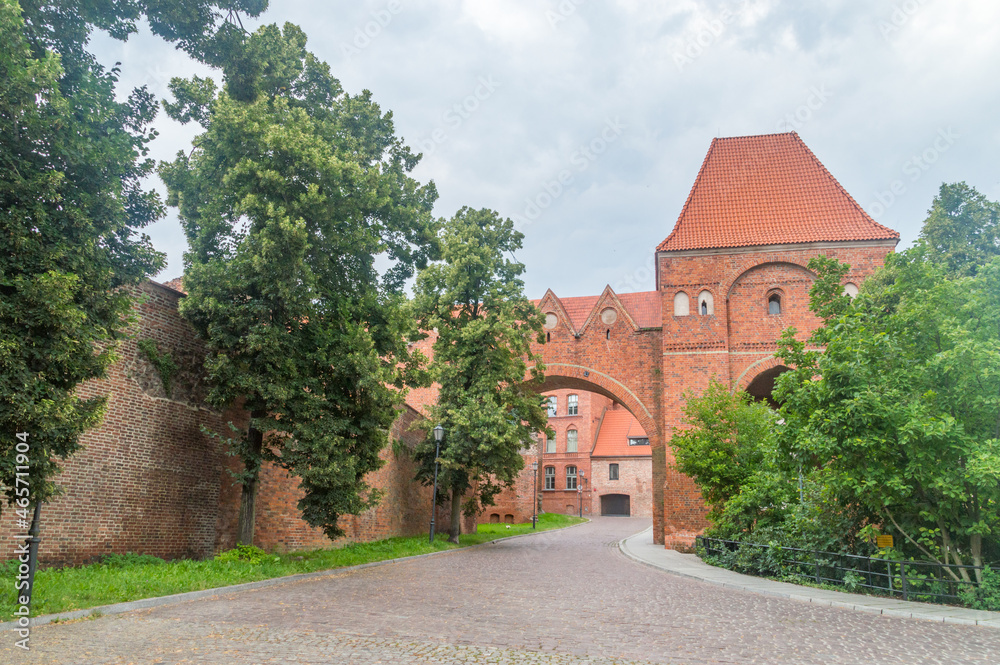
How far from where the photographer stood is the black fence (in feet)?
32.8

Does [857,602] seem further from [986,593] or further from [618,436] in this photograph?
[618,436]

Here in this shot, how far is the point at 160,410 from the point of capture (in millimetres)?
12391

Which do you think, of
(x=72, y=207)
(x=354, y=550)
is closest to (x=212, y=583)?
(x=72, y=207)

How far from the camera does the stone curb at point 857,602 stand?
27.8ft

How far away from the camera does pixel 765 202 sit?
26516 millimetres

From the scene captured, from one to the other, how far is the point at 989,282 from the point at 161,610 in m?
12.1

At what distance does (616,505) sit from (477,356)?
1586 inches

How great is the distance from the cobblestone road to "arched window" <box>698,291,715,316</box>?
14941 millimetres

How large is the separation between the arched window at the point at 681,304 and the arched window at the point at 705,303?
41 cm

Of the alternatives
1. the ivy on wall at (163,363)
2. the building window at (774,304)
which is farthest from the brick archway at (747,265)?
the ivy on wall at (163,363)

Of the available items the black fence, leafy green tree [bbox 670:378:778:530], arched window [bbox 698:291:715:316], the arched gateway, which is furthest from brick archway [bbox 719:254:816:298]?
the black fence

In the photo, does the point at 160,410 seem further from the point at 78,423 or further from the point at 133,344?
the point at 78,423

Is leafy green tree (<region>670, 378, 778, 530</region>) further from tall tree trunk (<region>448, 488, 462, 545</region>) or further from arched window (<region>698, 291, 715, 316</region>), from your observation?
tall tree trunk (<region>448, 488, 462, 545</region>)

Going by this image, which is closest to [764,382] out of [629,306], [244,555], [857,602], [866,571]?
[629,306]
